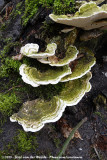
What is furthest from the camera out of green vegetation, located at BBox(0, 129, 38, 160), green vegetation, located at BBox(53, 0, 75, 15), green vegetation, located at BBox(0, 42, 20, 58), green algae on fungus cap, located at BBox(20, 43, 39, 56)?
green vegetation, located at BBox(0, 42, 20, 58)

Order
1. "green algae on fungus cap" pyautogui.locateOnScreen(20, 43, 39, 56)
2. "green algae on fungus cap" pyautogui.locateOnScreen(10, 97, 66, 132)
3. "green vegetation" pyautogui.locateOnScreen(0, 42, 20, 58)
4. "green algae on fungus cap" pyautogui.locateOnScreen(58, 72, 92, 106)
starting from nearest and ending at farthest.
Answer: "green algae on fungus cap" pyautogui.locateOnScreen(10, 97, 66, 132), "green algae on fungus cap" pyautogui.locateOnScreen(20, 43, 39, 56), "green algae on fungus cap" pyautogui.locateOnScreen(58, 72, 92, 106), "green vegetation" pyautogui.locateOnScreen(0, 42, 20, 58)

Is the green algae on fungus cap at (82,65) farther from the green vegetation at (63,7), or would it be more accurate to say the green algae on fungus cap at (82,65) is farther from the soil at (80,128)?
the soil at (80,128)

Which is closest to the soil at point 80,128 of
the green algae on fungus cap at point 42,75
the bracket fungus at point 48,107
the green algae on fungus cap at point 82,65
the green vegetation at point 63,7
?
the green vegetation at point 63,7

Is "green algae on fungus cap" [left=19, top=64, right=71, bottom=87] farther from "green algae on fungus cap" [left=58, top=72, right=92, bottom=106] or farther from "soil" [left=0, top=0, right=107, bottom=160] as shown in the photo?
"soil" [left=0, top=0, right=107, bottom=160]

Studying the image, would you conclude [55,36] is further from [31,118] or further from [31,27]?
[31,118]

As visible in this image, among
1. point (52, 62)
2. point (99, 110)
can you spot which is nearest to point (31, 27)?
point (52, 62)

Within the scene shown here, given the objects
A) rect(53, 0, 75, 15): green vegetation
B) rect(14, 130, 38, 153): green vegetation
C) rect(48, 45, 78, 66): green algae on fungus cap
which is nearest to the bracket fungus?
rect(14, 130, 38, 153): green vegetation

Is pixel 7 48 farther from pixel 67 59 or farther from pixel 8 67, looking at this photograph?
pixel 67 59
